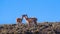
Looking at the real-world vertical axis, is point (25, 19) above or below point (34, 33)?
above

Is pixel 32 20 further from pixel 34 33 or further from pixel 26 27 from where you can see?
pixel 34 33

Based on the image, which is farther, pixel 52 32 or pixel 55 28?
pixel 55 28

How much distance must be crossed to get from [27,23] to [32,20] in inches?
55.1

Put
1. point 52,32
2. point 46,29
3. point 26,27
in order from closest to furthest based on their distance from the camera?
point 52,32
point 46,29
point 26,27

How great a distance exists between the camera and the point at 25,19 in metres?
53.4

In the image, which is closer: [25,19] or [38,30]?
[38,30]

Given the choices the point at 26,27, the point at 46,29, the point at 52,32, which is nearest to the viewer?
the point at 52,32

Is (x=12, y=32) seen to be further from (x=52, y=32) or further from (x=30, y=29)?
(x=52, y=32)

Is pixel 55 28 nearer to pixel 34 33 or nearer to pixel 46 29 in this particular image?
pixel 46 29

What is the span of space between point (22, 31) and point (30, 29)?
83.2 inches

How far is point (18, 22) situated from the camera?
53.8 m

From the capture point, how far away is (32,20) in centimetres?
5191

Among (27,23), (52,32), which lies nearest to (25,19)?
(27,23)

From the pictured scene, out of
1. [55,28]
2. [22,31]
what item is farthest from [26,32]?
[55,28]
